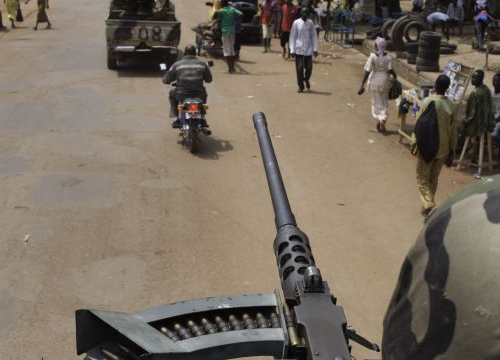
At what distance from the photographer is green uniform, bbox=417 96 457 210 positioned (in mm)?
7609

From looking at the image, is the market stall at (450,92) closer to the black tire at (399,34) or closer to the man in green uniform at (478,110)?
the man in green uniform at (478,110)

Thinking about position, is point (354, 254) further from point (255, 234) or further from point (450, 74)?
point (450, 74)

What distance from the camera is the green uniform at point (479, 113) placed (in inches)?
361

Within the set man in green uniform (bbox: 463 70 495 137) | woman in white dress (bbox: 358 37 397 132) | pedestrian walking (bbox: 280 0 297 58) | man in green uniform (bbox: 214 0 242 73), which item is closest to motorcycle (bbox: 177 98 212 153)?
woman in white dress (bbox: 358 37 397 132)

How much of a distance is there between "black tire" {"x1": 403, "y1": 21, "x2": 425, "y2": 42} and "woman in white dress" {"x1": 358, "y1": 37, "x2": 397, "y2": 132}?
627 cm

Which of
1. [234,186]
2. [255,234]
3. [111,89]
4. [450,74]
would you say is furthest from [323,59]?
[255,234]

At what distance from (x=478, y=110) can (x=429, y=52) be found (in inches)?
236

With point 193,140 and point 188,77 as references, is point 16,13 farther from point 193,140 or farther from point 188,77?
point 193,140

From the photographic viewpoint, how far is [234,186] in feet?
29.9

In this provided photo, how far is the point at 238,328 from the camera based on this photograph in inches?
111

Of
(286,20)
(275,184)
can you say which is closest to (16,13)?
(286,20)

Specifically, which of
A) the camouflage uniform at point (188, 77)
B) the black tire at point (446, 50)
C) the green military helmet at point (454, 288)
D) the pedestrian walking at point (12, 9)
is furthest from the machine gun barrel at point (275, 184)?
the pedestrian walking at point (12, 9)

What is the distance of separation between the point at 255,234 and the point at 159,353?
16.7ft

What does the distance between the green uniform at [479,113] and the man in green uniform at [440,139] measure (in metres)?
1.58
